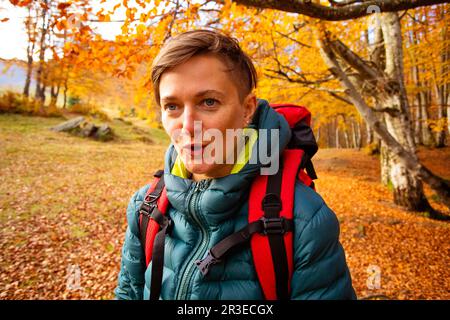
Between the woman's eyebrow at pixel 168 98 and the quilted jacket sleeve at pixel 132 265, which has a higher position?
the woman's eyebrow at pixel 168 98

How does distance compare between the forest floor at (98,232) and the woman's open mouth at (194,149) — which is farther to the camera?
the forest floor at (98,232)

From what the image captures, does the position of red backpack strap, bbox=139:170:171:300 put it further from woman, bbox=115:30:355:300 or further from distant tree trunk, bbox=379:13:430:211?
distant tree trunk, bbox=379:13:430:211

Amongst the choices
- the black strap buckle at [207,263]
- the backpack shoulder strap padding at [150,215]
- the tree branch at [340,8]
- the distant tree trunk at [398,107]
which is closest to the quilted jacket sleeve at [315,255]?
the black strap buckle at [207,263]

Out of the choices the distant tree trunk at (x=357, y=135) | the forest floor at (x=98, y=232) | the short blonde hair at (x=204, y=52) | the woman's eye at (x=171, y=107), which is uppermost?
the distant tree trunk at (x=357, y=135)

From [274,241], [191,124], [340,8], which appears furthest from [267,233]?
[340,8]

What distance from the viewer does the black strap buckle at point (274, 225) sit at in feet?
4.21

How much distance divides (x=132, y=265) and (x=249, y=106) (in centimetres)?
130

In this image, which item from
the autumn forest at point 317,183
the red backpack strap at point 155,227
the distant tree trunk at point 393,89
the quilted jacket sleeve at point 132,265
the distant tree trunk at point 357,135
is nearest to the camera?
the red backpack strap at point 155,227

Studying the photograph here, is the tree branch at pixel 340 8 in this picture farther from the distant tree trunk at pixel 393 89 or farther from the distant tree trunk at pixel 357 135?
the distant tree trunk at pixel 357 135

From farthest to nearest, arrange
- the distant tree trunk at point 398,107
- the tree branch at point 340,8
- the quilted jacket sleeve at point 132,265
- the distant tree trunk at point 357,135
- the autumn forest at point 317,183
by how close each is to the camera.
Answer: the distant tree trunk at point 357,135 < the distant tree trunk at point 398,107 < the autumn forest at point 317,183 < the tree branch at point 340,8 < the quilted jacket sleeve at point 132,265

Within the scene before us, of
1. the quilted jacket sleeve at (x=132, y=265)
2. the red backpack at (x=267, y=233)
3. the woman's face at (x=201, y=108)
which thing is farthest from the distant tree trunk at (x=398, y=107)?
the quilted jacket sleeve at (x=132, y=265)

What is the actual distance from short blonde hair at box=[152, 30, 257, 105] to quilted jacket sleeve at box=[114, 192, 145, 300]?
92cm

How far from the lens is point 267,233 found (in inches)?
51.1

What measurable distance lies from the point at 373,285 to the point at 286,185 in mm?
3963
